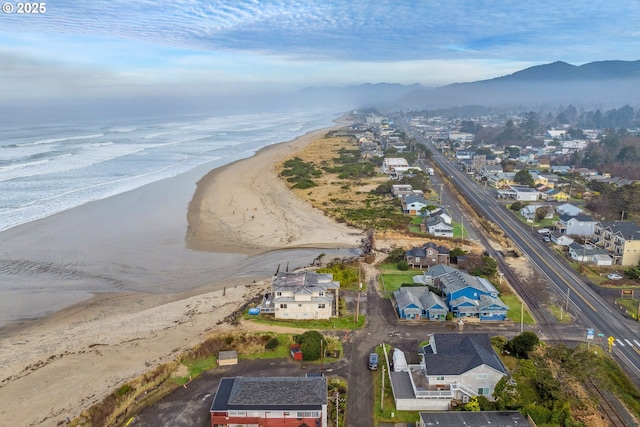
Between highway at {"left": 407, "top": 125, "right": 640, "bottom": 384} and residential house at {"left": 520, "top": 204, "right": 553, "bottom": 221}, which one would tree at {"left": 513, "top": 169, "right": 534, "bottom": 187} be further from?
residential house at {"left": 520, "top": 204, "right": 553, "bottom": 221}

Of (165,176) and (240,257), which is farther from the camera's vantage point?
(165,176)

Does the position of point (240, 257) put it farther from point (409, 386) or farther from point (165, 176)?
point (165, 176)

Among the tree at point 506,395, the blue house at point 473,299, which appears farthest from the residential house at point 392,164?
the tree at point 506,395

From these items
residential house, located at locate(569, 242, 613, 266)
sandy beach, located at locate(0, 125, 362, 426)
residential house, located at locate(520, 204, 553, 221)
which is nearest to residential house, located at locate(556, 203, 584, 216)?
residential house, located at locate(520, 204, 553, 221)

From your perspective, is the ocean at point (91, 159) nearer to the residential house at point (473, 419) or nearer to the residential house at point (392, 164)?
the residential house at point (392, 164)

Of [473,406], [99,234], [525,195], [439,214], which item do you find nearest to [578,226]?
[439,214]

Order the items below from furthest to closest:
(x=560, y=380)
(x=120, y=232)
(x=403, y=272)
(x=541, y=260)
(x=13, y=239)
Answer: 1. (x=120, y=232)
2. (x=13, y=239)
3. (x=541, y=260)
4. (x=403, y=272)
5. (x=560, y=380)

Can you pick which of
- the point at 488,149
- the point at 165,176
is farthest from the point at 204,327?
the point at 488,149
